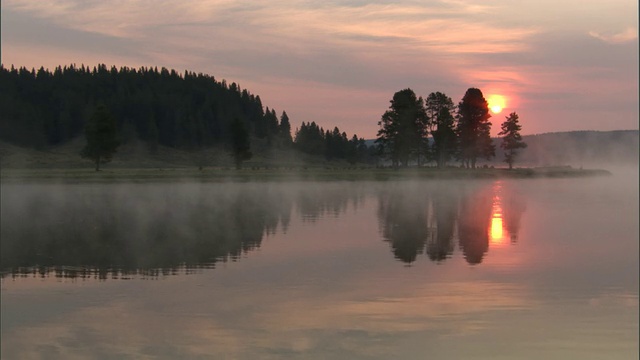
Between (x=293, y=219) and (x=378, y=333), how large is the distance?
2626 centimetres

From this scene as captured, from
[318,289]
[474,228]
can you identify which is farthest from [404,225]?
[318,289]

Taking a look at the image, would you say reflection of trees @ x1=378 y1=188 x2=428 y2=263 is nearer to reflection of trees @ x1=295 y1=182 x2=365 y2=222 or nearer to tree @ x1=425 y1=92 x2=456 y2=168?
reflection of trees @ x1=295 y1=182 x2=365 y2=222

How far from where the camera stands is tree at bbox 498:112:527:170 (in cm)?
14988

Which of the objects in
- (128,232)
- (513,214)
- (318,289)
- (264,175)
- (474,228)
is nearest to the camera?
(318,289)

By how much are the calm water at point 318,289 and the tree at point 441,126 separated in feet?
341

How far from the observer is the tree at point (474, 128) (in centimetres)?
14538

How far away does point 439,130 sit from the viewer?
145250 millimetres

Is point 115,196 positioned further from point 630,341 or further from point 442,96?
point 442,96

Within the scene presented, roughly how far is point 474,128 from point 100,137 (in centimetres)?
7138

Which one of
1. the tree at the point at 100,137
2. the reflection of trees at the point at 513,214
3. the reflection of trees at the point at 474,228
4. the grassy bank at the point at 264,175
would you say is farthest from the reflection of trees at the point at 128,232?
the tree at the point at 100,137

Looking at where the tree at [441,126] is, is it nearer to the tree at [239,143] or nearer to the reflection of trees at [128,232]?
the tree at [239,143]

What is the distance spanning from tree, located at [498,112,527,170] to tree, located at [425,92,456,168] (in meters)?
11.8

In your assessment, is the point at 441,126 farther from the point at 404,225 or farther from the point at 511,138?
the point at 404,225

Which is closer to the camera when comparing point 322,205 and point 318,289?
point 318,289
